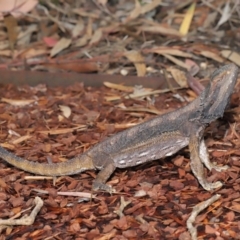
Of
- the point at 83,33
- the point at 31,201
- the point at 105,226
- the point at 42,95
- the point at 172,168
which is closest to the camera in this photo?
the point at 105,226

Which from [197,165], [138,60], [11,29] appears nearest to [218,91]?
[197,165]

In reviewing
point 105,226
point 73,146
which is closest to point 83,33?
point 73,146

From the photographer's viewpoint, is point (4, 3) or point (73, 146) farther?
point (4, 3)

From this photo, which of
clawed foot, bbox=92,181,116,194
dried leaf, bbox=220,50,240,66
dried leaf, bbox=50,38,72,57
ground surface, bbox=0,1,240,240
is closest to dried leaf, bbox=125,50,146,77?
ground surface, bbox=0,1,240,240

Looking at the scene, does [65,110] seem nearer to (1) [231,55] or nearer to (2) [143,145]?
(2) [143,145]

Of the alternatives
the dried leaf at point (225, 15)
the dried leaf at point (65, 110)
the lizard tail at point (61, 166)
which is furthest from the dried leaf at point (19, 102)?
the dried leaf at point (225, 15)

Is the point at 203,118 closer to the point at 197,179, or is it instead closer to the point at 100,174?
the point at 197,179

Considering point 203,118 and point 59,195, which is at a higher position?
point 203,118

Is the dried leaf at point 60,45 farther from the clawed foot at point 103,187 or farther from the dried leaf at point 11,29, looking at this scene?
the clawed foot at point 103,187
